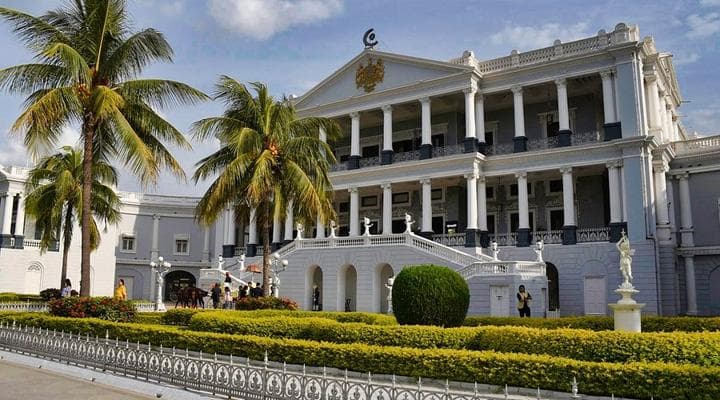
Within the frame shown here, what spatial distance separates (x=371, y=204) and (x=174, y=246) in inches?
906

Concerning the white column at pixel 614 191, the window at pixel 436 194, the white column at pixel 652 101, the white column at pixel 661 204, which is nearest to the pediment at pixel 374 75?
the window at pixel 436 194

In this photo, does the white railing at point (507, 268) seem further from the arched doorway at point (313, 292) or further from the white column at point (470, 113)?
the arched doorway at point (313, 292)

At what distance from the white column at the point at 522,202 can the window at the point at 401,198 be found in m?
8.64

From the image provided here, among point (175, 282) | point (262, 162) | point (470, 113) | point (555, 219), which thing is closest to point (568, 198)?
point (555, 219)

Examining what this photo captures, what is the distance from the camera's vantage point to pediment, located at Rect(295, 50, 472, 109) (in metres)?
35.0

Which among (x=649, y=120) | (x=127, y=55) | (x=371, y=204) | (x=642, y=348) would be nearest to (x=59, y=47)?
(x=127, y=55)

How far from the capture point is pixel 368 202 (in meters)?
40.3

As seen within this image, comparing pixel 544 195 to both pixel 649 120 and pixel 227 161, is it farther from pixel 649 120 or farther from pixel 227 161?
pixel 227 161

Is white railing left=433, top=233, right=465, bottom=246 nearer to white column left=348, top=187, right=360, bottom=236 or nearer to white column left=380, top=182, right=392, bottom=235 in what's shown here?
white column left=380, top=182, right=392, bottom=235

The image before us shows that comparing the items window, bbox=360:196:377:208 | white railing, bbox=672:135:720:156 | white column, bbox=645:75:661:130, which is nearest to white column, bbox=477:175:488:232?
window, bbox=360:196:377:208

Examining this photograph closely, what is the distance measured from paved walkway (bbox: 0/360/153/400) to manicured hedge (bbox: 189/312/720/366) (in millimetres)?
4726

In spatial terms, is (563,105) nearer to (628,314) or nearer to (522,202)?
(522,202)

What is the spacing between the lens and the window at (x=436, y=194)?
122 ft

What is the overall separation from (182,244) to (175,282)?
3564 mm
